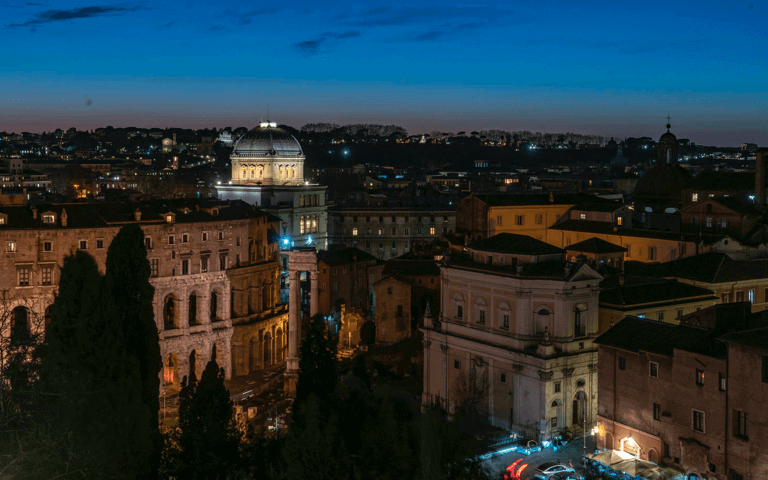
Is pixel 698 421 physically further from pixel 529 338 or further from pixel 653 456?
pixel 529 338

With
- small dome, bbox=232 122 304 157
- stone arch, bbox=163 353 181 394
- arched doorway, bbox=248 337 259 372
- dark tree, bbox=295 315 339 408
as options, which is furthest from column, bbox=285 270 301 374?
small dome, bbox=232 122 304 157

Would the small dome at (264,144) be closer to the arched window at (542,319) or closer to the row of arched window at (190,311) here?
the row of arched window at (190,311)

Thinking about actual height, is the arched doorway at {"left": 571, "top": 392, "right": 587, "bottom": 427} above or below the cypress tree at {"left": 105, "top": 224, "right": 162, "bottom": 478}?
below

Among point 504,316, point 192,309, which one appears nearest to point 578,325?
point 504,316

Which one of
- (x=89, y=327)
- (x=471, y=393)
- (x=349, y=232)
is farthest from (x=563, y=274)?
(x=349, y=232)

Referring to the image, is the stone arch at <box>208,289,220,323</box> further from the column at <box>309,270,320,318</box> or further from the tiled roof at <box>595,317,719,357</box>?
the tiled roof at <box>595,317,719,357</box>

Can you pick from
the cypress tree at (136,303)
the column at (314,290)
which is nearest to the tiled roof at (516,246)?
the column at (314,290)
